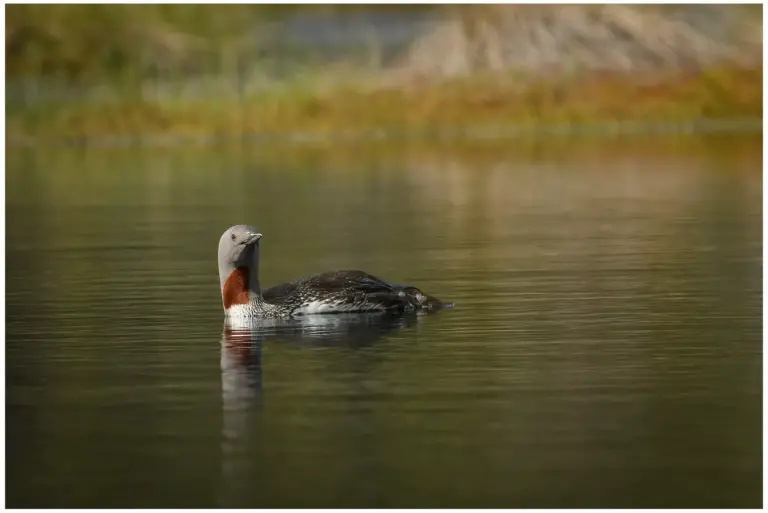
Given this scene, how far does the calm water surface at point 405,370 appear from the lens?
11703 millimetres

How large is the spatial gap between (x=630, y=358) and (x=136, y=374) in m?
3.50

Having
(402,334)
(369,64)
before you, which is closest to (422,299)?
(402,334)

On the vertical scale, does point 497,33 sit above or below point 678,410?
above

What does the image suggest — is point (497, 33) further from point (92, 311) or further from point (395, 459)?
point (395, 459)

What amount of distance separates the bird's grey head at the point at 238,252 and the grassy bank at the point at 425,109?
5943cm

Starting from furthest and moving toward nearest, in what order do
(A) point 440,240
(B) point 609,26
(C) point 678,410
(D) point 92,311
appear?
(B) point 609,26 < (A) point 440,240 < (D) point 92,311 < (C) point 678,410

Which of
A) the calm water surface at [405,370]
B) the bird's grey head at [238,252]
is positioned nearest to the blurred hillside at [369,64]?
the calm water surface at [405,370]

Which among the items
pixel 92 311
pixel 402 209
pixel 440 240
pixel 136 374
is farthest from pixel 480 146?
pixel 136 374

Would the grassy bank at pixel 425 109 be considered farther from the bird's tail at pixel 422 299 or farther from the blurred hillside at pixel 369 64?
the bird's tail at pixel 422 299

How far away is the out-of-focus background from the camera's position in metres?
11.9

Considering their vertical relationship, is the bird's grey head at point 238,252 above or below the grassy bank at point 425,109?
below

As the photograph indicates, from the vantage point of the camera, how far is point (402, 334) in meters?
17.0

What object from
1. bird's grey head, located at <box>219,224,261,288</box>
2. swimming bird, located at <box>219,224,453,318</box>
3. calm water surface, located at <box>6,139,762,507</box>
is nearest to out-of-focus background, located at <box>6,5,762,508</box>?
calm water surface, located at <box>6,139,762,507</box>

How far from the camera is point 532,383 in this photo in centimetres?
1441
